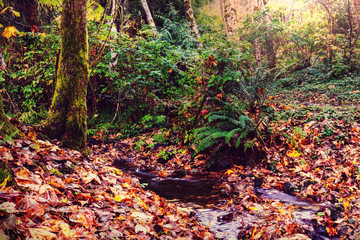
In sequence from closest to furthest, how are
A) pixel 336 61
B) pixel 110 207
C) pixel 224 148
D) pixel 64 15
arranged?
pixel 110 207 → pixel 64 15 → pixel 224 148 → pixel 336 61

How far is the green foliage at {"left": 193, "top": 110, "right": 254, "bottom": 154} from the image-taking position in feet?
17.1

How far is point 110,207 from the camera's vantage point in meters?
2.23

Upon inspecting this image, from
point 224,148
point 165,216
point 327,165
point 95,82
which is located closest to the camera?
point 165,216

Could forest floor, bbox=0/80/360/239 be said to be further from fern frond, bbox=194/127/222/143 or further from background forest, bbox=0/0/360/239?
fern frond, bbox=194/127/222/143

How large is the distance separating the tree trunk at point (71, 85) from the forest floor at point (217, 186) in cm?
50

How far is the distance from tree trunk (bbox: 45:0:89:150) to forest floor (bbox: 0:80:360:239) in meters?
0.50

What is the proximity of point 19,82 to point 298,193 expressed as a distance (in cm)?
1114

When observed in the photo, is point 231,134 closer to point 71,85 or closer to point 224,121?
point 224,121

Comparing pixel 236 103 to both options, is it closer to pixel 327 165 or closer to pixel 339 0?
pixel 327 165

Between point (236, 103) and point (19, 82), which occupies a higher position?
point (19, 82)

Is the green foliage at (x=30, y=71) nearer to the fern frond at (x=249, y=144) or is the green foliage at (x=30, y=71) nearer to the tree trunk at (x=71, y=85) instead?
the tree trunk at (x=71, y=85)

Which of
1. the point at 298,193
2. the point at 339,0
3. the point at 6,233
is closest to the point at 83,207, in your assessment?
the point at 6,233

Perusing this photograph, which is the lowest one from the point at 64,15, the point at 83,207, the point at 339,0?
the point at 83,207

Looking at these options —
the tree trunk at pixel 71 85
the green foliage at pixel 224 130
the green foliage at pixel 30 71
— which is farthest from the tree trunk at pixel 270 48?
the tree trunk at pixel 71 85
